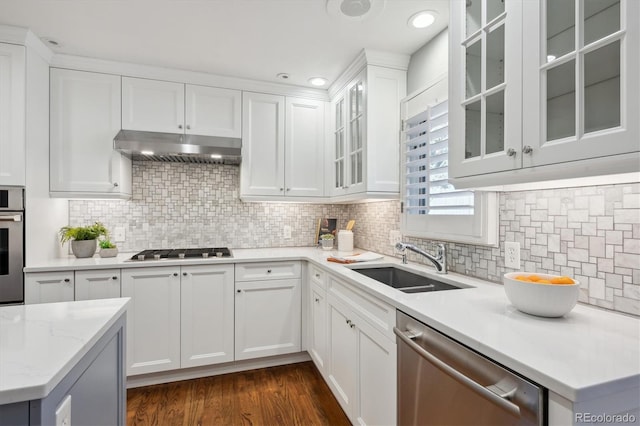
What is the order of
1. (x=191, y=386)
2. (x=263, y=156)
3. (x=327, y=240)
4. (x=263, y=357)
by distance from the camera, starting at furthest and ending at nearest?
(x=327, y=240), (x=263, y=156), (x=263, y=357), (x=191, y=386)

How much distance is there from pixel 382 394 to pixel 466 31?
5.33 feet

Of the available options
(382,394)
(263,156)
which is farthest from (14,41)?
(382,394)

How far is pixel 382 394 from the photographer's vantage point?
1.43 metres

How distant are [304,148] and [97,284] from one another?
1.87 m

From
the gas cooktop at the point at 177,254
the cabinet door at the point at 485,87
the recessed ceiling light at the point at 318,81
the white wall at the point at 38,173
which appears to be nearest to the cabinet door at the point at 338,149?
the recessed ceiling light at the point at 318,81

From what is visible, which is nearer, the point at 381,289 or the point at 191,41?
the point at 381,289

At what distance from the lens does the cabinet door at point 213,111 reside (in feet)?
8.45

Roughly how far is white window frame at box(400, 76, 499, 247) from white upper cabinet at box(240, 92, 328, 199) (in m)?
0.90

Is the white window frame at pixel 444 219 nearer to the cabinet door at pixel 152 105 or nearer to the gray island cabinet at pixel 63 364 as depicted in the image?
the gray island cabinet at pixel 63 364

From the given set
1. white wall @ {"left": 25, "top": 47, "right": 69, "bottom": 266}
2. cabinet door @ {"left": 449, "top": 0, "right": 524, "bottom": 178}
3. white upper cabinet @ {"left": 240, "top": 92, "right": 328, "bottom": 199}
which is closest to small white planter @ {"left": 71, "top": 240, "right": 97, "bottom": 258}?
white wall @ {"left": 25, "top": 47, "right": 69, "bottom": 266}

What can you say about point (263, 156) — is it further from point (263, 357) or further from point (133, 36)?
point (263, 357)

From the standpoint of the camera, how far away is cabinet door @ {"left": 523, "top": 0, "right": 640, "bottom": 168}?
2.68 feet

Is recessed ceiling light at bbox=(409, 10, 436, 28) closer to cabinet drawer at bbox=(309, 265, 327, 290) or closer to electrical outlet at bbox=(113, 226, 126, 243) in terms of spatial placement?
cabinet drawer at bbox=(309, 265, 327, 290)

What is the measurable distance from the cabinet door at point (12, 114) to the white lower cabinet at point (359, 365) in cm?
214
